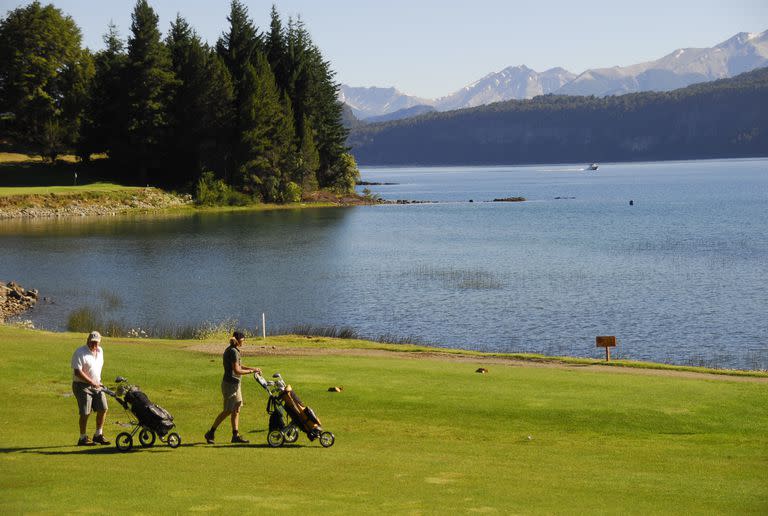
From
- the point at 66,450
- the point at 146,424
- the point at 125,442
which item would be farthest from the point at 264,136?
the point at 66,450

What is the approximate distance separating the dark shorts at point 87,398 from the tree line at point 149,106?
354 feet

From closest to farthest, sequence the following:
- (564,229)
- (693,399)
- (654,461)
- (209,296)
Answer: (654,461) → (693,399) → (209,296) → (564,229)

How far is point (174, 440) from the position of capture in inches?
776

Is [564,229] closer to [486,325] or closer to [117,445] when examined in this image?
[486,325]

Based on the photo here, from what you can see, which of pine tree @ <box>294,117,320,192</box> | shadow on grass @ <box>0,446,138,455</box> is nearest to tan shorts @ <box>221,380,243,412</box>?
shadow on grass @ <box>0,446,138,455</box>

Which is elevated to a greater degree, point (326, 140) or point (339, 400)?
point (326, 140)

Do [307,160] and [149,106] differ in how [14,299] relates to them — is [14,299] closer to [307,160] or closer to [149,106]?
[149,106]

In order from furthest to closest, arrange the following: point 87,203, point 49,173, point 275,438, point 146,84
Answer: point 49,173, point 146,84, point 87,203, point 275,438

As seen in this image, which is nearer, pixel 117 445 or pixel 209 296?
pixel 117 445

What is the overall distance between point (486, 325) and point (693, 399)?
2181 cm

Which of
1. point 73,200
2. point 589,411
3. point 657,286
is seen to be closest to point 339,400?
point 589,411

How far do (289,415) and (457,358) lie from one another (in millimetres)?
14322

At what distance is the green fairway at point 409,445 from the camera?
15859 mm

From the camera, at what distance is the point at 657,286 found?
60.6 metres
